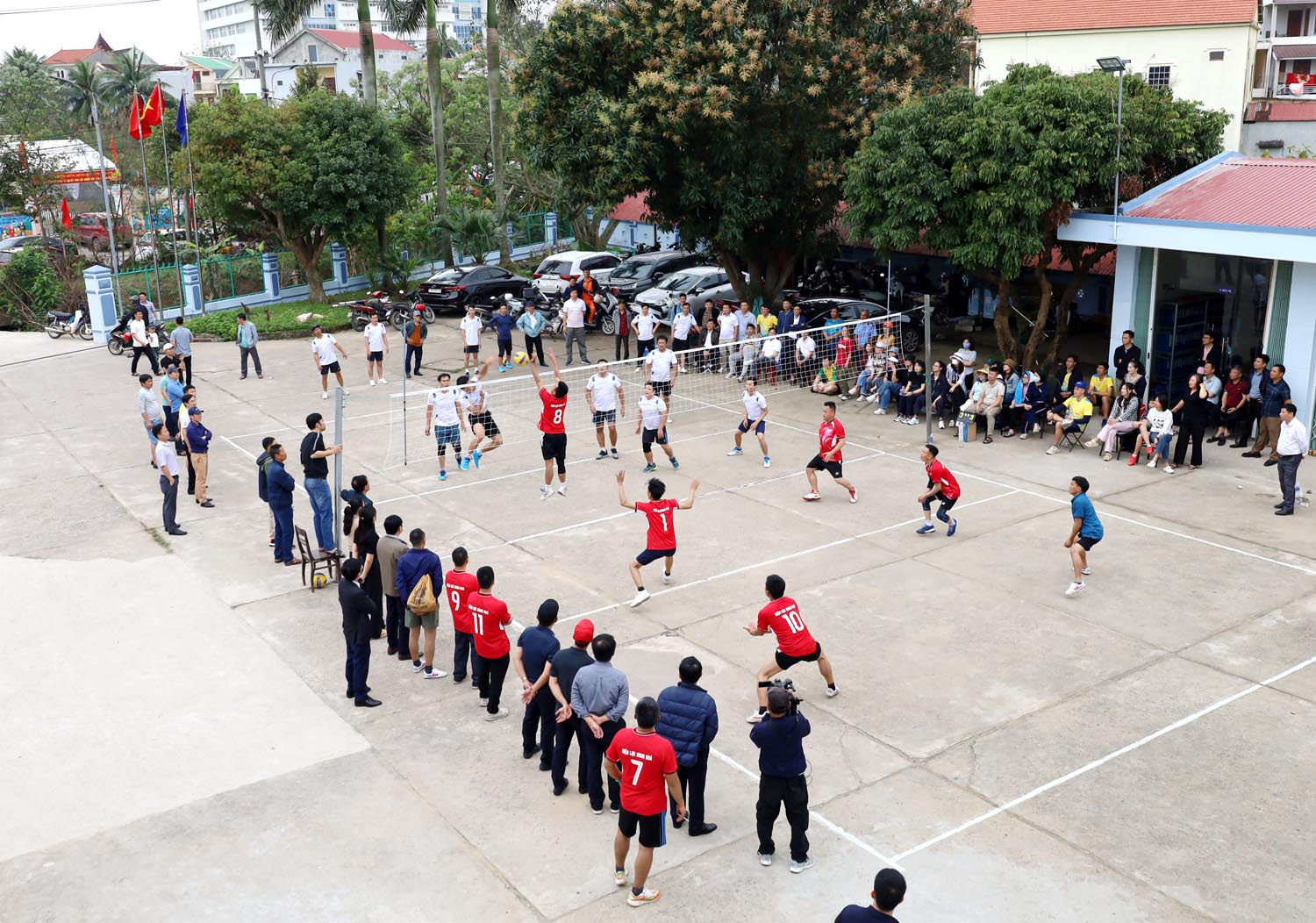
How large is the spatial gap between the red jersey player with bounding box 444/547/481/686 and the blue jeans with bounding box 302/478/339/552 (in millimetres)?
3732

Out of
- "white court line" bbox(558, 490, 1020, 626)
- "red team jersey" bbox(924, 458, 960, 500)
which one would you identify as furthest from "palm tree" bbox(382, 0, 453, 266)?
"red team jersey" bbox(924, 458, 960, 500)

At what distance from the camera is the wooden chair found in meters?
14.0

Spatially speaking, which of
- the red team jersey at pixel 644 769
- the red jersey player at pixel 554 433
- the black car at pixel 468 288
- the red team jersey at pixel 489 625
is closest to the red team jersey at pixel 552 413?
the red jersey player at pixel 554 433

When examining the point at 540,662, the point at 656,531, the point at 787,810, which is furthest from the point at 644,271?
the point at 787,810

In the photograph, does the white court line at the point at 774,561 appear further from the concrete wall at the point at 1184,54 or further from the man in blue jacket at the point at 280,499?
the concrete wall at the point at 1184,54

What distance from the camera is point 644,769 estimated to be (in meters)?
7.79

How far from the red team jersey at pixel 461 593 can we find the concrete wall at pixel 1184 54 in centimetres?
3554

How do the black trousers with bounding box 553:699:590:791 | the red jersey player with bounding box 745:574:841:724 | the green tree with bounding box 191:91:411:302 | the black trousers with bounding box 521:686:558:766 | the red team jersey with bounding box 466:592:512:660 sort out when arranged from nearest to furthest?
the black trousers with bounding box 553:699:590:791
the black trousers with bounding box 521:686:558:766
the red team jersey with bounding box 466:592:512:660
the red jersey player with bounding box 745:574:841:724
the green tree with bounding box 191:91:411:302

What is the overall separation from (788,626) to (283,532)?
719 cm

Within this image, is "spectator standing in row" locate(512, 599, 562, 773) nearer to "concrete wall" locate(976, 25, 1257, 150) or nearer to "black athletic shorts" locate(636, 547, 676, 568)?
"black athletic shorts" locate(636, 547, 676, 568)

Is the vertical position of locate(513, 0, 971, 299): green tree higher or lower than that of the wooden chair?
higher

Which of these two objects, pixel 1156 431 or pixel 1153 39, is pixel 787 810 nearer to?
pixel 1156 431

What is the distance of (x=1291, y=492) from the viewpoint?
15836 millimetres

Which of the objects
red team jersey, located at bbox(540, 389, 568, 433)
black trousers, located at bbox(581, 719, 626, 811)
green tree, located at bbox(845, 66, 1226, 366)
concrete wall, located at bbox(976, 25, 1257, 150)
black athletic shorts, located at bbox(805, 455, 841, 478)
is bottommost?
black trousers, located at bbox(581, 719, 626, 811)
